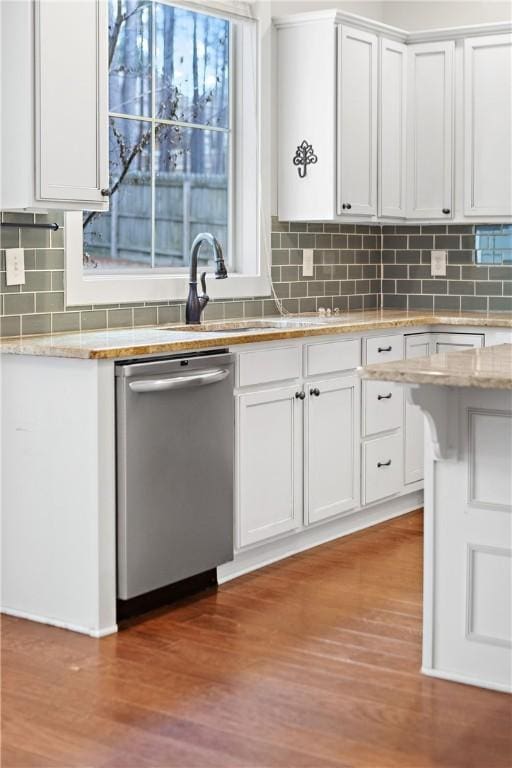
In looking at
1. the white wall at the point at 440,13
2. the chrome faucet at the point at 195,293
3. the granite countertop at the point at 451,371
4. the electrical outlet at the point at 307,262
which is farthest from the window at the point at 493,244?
the granite countertop at the point at 451,371

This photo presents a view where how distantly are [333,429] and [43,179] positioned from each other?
1707mm

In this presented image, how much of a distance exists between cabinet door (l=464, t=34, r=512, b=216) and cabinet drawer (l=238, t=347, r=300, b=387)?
5.73 feet

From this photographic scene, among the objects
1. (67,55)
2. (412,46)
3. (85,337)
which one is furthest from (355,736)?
(412,46)

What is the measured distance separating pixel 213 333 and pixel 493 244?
87.4 inches

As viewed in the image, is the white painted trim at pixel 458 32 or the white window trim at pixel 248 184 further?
the white painted trim at pixel 458 32

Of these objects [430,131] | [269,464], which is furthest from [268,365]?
[430,131]

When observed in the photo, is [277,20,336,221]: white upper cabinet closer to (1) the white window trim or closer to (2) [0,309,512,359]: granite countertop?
(1) the white window trim

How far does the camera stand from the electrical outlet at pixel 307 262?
565 cm

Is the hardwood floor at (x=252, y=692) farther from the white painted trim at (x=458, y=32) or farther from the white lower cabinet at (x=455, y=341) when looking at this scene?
the white painted trim at (x=458, y=32)

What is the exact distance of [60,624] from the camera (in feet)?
12.1

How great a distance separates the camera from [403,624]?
3.69m

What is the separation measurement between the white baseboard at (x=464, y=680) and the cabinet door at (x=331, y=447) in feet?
4.76

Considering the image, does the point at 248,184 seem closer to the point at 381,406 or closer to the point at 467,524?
the point at 381,406

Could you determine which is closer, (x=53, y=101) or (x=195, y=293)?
(x=53, y=101)
